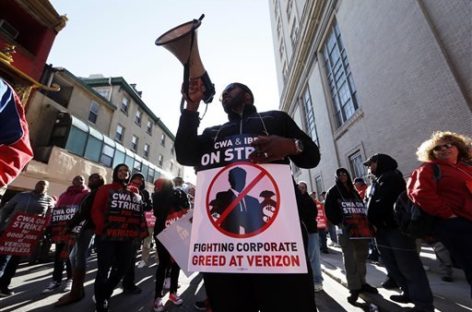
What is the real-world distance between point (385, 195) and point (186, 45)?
317 cm

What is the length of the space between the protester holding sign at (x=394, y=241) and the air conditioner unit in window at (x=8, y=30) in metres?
14.5

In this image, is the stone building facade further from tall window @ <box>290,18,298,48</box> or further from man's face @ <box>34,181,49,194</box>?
man's face @ <box>34,181,49,194</box>

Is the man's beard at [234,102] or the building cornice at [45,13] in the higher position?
the building cornice at [45,13]

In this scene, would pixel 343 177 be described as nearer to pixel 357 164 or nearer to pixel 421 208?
pixel 421 208

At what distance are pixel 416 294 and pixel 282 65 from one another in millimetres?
26811

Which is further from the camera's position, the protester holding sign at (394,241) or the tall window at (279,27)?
the tall window at (279,27)

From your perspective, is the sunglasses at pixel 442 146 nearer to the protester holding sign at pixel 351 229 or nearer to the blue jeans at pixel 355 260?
the protester holding sign at pixel 351 229

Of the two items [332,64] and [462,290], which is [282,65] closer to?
[332,64]

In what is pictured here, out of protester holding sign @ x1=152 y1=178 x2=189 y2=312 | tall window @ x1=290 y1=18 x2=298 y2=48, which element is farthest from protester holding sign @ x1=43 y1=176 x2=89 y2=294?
tall window @ x1=290 y1=18 x2=298 y2=48

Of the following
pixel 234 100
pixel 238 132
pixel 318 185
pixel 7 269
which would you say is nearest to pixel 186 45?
pixel 234 100

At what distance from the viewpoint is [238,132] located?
139 centimetres

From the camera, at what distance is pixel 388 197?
319cm

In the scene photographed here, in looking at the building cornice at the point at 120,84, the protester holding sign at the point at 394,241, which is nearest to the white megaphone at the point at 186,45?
the protester holding sign at the point at 394,241

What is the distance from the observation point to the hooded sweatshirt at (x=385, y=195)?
3.18m
